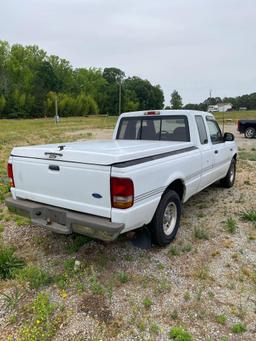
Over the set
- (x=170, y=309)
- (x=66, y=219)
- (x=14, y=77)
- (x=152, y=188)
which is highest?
(x=14, y=77)

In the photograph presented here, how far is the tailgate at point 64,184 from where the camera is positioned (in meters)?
2.75

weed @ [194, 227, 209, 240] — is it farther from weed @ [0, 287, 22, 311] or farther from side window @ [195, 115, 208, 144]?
weed @ [0, 287, 22, 311]

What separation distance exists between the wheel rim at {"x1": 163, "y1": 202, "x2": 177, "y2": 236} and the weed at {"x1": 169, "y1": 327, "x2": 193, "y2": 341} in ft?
4.59

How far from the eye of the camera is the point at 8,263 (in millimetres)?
3164

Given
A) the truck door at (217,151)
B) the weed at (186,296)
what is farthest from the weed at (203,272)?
the truck door at (217,151)

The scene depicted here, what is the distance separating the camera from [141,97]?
93.0 metres

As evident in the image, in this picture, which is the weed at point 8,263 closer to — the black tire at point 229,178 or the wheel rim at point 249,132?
the black tire at point 229,178

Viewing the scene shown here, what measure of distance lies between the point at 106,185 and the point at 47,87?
72328 mm

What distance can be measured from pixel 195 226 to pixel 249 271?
125cm

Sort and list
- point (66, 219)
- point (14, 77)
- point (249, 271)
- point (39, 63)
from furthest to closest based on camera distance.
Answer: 1. point (39, 63)
2. point (14, 77)
3. point (249, 271)
4. point (66, 219)

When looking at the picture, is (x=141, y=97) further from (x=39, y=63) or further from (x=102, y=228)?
(x=102, y=228)

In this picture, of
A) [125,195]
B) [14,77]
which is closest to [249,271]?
[125,195]

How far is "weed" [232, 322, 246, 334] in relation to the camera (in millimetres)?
2338

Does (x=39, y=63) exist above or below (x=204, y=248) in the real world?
above
